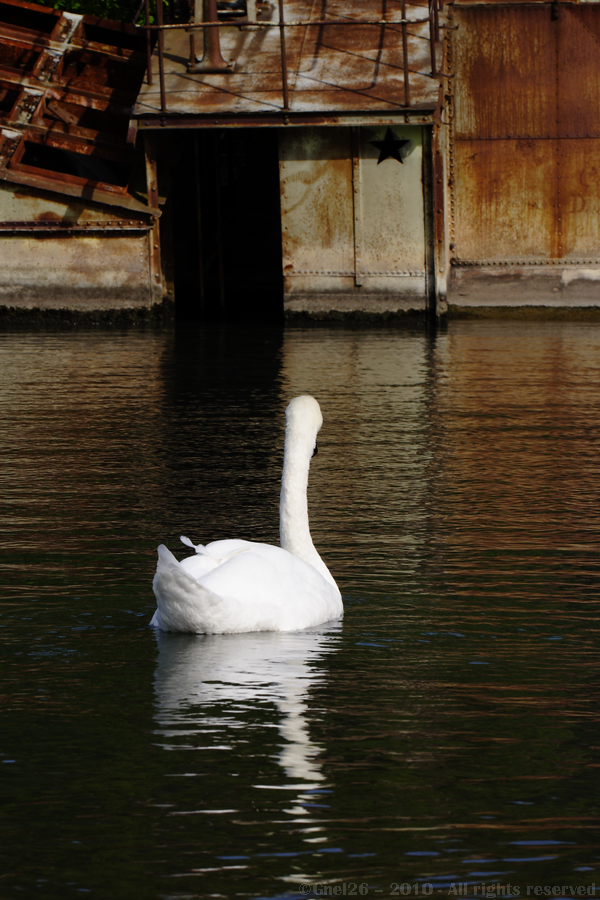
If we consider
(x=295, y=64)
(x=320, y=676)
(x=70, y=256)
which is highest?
(x=295, y=64)

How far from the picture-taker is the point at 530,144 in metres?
21.7

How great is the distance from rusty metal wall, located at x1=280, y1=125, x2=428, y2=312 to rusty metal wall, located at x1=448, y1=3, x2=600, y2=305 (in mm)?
2044

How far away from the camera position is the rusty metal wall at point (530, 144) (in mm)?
21484

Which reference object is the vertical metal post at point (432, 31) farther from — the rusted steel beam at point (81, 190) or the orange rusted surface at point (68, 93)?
the orange rusted surface at point (68, 93)

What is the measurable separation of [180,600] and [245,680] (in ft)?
1.68

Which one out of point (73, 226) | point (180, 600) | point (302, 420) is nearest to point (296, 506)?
point (302, 420)

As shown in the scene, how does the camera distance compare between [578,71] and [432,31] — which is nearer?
[432,31]

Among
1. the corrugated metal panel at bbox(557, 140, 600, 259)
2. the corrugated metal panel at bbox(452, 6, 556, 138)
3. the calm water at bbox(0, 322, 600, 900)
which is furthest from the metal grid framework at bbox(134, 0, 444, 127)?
the calm water at bbox(0, 322, 600, 900)

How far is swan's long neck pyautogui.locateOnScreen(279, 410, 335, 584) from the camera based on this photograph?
642 centimetres

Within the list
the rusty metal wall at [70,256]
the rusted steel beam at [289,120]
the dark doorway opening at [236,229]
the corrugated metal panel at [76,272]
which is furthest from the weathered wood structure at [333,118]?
the dark doorway opening at [236,229]

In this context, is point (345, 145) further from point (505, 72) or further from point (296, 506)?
point (296, 506)

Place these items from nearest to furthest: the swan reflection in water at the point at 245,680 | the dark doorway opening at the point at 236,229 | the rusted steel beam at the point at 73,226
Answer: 1. the swan reflection in water at the point at 245,680
2. the rusted steel beam at the point at 73,226
3. the dark doorway opening at the point at 236,229

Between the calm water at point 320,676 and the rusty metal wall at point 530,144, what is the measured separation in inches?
422

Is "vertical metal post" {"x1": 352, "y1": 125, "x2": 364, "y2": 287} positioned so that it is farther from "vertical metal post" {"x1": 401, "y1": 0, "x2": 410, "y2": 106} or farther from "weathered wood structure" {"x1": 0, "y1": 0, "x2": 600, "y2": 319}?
"vertical metal post" {"x1": 401, "y1": 0, "x2": 410, "y2": 106}
